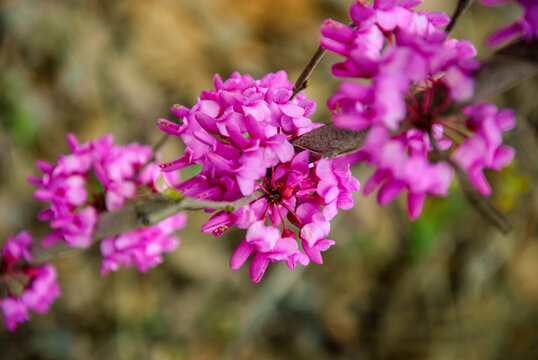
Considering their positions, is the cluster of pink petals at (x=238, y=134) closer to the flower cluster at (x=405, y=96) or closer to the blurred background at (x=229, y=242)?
the flower cluster at (x=405, y=96)

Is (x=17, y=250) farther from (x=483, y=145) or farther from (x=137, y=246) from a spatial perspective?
(x=483, y=145)

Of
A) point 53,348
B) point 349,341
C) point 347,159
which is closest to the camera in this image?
point 347,159

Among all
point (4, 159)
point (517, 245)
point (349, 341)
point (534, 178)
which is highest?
point (4, 159)

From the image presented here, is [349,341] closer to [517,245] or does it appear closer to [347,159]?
[517,245]

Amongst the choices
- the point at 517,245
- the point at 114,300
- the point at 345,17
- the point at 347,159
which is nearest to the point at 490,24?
the point at 345,17

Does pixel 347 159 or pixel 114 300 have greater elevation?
pixel 347 159

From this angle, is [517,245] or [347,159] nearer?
[347,159]

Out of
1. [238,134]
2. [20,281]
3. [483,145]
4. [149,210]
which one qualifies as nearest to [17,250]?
[20,281]

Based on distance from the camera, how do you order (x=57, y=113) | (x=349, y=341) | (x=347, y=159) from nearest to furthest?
1. (x=347, y=159)
2. (x=57, y=113)
3. (x=349, y=341)
